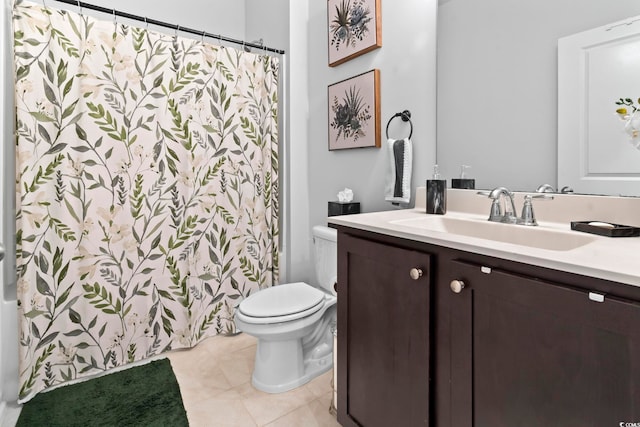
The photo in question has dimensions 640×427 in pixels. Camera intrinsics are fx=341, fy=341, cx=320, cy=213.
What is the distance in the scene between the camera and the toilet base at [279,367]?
1646 mm

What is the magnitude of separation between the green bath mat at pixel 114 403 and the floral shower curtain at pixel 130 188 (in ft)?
0.37

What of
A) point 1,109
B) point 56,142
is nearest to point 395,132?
point 56,142

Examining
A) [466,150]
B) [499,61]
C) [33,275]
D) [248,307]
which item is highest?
[499,61]

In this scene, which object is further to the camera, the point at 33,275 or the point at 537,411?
the point at 33,275

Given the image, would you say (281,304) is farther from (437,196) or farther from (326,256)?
(437,196)

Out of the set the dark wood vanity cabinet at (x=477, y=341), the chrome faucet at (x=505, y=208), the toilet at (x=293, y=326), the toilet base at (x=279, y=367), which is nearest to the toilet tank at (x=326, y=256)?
the toilet at (x=293, y=326)

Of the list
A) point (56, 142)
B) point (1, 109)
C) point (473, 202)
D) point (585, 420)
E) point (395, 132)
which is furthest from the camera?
point (395, 132)

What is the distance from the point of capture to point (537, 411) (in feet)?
2.29

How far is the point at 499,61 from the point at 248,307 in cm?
149

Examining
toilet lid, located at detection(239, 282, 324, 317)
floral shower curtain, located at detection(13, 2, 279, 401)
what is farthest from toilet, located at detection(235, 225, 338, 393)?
floral shower curtain, located at detection(13, 2, 279, 401)

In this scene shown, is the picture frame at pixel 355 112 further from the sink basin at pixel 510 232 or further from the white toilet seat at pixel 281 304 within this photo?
the white toilet seat at pixel 281 304

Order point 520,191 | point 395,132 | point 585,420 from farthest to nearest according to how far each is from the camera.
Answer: point 395,132 → point 520,191 → point 585,420

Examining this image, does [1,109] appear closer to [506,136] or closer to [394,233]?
[394,233]

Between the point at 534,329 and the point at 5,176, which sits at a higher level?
the point at 5,176
